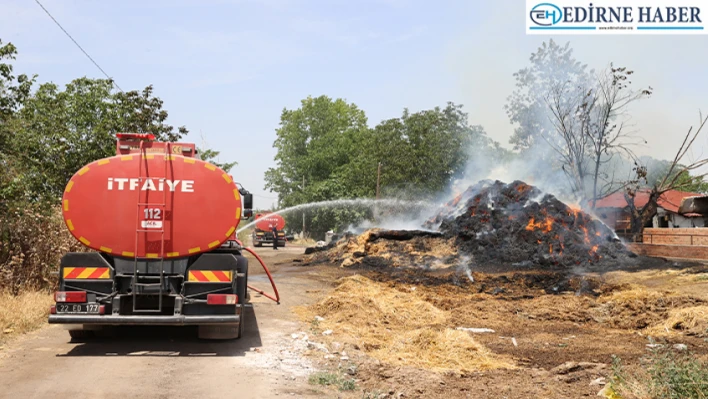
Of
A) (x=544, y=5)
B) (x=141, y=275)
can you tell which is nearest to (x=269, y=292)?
(x=141, y=275)

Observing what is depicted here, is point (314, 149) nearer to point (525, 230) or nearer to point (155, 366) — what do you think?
point (525, 230)

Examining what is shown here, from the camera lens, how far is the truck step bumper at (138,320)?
8141 mm

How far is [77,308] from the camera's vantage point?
827cm

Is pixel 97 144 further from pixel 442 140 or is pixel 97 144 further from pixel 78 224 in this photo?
pixel 442 140

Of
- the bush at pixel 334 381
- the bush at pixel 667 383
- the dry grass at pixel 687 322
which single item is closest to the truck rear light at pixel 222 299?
the bush at pixel 334 381

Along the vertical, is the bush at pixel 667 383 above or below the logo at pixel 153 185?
below

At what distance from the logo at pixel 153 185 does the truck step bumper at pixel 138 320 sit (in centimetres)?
171

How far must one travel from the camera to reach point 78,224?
27.3ft

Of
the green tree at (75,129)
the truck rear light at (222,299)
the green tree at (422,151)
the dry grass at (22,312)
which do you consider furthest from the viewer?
the green tree at (422,151)

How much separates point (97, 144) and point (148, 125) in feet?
11.4

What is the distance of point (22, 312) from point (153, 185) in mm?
3673

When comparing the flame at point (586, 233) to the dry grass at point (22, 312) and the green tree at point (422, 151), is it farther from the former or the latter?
the green tree at point (422, 151)

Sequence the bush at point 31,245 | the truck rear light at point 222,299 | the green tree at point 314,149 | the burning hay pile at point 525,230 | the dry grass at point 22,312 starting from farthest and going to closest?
1. the green tree at point 314,149
2. the burning hay pile at point 525,230
3. the bush at point 31,245
4. the dry grass at point 22,312
5. the truck rear light at point 222,299

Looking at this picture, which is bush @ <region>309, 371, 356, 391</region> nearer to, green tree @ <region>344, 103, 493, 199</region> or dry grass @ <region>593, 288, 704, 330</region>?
dry grass @ <region>593, 288, 704, 330</region>
